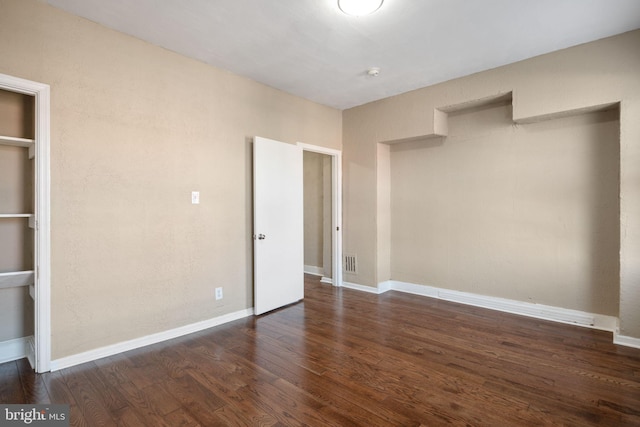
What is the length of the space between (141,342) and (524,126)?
4463 mm

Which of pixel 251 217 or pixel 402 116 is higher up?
pixel 402 116

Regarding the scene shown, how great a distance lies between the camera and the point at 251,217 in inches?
145

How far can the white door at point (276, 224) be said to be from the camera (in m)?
3.62

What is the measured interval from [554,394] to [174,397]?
2.46 metres

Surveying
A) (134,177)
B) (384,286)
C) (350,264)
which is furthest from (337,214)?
(134,177)

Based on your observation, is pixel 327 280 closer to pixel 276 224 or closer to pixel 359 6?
pixel 276 224

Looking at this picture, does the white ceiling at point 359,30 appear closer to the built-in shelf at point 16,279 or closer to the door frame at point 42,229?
the door frame at point 42,229

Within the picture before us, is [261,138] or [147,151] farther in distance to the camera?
[261,138]

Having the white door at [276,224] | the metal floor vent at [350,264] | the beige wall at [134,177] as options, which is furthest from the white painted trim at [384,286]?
the beige wall at [134,177]

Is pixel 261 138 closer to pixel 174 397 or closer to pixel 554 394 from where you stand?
pixel 174 397

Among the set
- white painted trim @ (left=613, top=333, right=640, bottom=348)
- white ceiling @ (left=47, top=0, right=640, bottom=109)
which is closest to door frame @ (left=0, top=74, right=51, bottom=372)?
white ceiling @ (left=47, top=0, right=640, bottom=109)

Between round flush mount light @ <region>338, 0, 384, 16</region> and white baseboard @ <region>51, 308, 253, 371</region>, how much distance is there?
10.0ft

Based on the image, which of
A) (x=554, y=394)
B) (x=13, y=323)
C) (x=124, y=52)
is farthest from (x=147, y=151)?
(x=554, y=394)

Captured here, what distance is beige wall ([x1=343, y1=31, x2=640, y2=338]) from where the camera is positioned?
2779mm
